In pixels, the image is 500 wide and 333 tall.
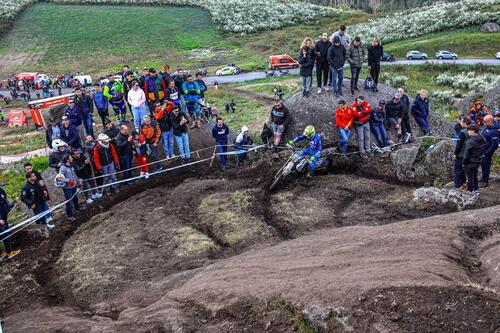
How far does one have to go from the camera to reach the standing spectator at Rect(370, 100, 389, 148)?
17844 mm

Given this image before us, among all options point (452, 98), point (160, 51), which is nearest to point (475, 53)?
point (452, 98)

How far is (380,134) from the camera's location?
18.2 metres

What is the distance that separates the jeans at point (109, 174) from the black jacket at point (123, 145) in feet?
1.78

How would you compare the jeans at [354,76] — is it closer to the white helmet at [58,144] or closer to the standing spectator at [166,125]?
the standing spectator at [166,125]

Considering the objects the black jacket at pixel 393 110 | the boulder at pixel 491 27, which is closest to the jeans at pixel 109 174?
the black jacket at pixel 393 110

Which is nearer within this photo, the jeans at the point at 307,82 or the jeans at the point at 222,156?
the jeans at the point at 222,156

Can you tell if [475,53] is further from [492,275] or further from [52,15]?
[52,15]

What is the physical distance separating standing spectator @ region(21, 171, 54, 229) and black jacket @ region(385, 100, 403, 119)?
12864 millimetres

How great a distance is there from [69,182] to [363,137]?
33.9 feet

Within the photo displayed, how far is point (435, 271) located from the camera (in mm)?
8023

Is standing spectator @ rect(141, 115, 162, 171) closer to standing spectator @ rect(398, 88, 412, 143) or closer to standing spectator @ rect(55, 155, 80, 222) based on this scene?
standing spectator @ rect(55, 155, 80, 222)

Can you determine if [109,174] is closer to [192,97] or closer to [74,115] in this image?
[74,115]

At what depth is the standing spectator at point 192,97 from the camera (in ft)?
66.1

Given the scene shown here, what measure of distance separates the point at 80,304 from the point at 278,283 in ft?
16.0
